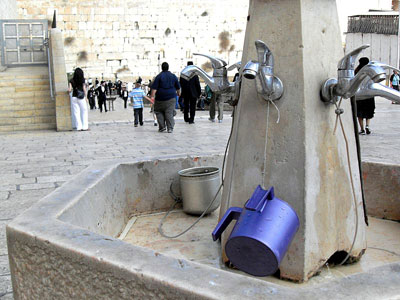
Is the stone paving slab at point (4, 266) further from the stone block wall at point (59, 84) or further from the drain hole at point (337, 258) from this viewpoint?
the stone block wall at point (59, 84)

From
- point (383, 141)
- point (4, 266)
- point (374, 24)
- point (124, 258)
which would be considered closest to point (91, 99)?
point (383, 141)

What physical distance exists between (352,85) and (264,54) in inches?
17.8

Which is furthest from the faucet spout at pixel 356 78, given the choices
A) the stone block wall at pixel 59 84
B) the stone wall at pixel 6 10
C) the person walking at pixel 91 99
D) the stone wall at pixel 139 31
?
the stone wall at pixel 139 31

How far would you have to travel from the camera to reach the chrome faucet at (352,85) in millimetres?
2213

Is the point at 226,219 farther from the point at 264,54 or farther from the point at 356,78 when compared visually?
the point at 356,78

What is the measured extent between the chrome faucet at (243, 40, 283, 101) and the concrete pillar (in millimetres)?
59

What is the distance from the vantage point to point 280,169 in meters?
2.39

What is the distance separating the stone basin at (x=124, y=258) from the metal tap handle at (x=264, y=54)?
3.18 feet

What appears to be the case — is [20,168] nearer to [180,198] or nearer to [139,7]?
[180,198]

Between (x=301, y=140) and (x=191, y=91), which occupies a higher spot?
(x=191, y=91)

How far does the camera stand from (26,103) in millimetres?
13227

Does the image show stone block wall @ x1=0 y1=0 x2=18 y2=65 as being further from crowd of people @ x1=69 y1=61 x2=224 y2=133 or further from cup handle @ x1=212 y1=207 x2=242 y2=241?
cup handle @ x1=212 y1=207 x2=242 y2=241

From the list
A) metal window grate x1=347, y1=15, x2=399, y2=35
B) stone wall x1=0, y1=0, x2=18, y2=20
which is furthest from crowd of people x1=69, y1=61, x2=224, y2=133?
metal window grate x1=347, y1=15, x2=399, y2=35

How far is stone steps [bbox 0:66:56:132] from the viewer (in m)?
12.6
